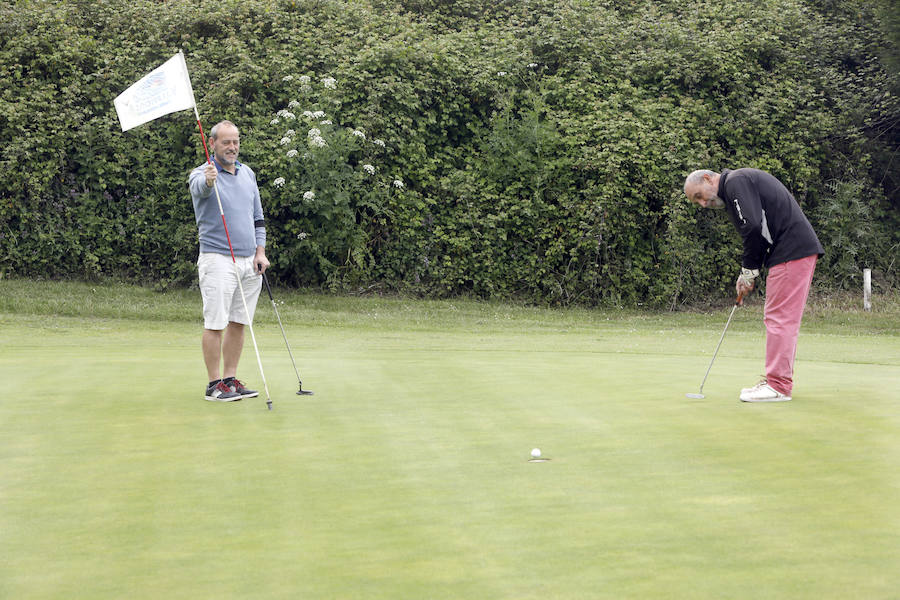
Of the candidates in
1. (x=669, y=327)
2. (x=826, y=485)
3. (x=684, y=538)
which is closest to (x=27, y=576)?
(x=684, y=538)

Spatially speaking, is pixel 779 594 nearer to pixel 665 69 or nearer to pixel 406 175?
pixel 406 175

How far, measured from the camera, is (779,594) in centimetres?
271

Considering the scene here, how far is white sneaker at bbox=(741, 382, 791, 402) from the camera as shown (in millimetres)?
5945

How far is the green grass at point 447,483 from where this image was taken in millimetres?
2885

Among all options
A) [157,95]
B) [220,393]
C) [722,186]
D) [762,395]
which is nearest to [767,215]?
[722,186]

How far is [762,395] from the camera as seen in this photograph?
5.96 meters

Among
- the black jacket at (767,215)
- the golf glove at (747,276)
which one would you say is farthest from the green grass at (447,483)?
the black jacket at (767,215)

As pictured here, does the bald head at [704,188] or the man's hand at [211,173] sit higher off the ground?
the man's hand at [211,173]

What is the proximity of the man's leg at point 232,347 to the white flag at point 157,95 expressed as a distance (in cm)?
161

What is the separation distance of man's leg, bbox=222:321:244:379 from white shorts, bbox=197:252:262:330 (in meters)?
0.06

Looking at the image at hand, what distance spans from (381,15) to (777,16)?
7575mm

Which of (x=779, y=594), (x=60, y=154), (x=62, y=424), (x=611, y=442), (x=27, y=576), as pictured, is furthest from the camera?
(x=60, y=154)

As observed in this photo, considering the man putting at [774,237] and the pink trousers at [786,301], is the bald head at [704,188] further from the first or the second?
the pink trousers at [786,301]

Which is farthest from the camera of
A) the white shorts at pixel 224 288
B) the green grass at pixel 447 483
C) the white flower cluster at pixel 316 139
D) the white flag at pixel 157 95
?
the white flower cluster at pixel 316 139
